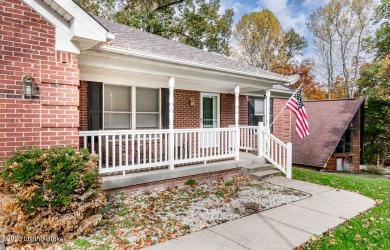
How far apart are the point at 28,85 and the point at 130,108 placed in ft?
11.8

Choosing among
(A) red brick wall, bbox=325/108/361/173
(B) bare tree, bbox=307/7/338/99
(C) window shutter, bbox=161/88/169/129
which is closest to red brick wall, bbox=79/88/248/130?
(C) window shutter, bbox=161/88/169/129

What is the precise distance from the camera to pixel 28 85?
13.1ft

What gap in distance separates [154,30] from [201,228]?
18.6 meters

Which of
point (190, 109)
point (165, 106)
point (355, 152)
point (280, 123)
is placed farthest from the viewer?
point (355, 152)

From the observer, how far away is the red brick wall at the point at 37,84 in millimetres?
3852

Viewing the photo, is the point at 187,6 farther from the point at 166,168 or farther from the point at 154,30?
the point at 166,168

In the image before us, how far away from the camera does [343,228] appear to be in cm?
421

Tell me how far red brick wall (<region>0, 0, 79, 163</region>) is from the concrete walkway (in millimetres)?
2590

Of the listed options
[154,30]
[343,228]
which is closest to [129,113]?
[343,228]

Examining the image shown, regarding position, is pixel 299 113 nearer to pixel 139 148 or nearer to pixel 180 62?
pixel 180 62

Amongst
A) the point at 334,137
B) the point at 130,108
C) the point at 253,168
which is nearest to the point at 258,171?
the point at 253,168

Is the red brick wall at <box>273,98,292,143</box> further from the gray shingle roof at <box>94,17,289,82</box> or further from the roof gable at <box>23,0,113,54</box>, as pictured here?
the roof gable at <box>23,0,113,54</box>

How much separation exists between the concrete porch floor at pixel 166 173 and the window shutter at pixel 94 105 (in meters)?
1.72

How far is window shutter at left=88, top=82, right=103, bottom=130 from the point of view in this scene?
6.54 metres
